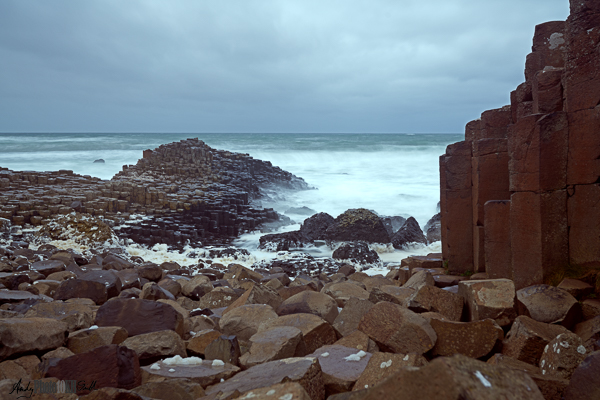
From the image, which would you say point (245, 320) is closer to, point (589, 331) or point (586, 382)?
point (586, 382)

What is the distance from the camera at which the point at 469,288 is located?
3670 millimetres

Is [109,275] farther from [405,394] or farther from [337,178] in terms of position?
[337,178]

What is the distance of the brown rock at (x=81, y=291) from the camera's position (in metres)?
4.64

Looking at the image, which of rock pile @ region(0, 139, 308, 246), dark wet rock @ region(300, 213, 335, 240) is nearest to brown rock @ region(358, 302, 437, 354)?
dark wet rock @ region(300, 213, 335, 240)

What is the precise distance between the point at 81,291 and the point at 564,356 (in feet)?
15.1

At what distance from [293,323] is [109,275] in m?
2.96

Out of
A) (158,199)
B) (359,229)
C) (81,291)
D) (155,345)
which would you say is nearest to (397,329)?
(155,345)

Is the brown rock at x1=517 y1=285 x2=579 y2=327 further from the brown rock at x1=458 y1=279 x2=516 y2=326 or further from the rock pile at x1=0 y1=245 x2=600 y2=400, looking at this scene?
the brown rock at x1=458 y1=279 x2=516 y2=326

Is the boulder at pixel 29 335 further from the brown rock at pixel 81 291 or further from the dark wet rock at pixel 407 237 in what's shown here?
the dark wet rock at pixel 407 237

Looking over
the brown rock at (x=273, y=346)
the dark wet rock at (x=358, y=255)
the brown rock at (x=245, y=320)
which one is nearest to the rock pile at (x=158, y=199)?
the dark wet rock at (x=358, y=255)

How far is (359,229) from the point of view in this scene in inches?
437

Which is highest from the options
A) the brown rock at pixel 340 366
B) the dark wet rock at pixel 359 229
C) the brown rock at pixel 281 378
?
the brown rock at pixel 281 378

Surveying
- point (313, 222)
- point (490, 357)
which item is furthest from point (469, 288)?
point (313, 222)

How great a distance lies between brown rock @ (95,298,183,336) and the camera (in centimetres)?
334
